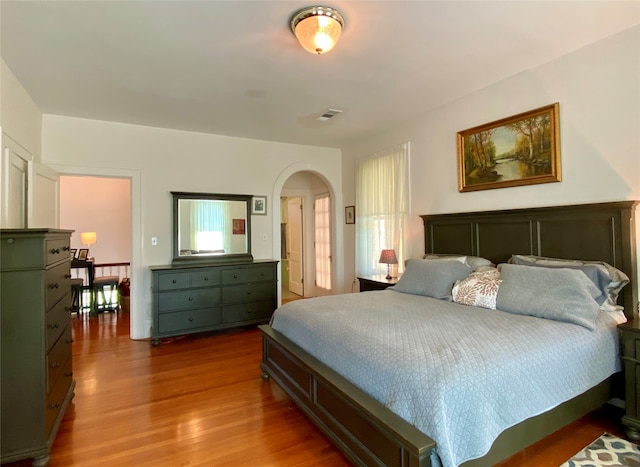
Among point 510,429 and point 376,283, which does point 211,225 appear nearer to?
point 376,283

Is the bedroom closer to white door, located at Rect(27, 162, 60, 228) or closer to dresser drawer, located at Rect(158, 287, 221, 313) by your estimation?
white door, located at Rect(27, 162, 60, 228)

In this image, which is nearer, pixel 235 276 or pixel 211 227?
pixel 235 276

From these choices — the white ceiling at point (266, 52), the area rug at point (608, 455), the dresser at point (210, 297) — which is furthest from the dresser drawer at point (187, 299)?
the area rug at point (608, 455)

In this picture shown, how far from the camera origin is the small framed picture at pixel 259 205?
504 centimetres

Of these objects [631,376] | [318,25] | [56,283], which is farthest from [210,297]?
[631,376]

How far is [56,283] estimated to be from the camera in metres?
2.23

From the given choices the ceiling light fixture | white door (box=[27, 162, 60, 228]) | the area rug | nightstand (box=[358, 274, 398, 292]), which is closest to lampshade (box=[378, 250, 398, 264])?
nightstand (box=[358, 274, 398, 292])

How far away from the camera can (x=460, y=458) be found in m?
1.41

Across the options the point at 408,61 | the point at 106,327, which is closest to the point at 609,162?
the point at 408,61

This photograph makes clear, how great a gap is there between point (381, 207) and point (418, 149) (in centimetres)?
92

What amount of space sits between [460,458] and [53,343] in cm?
A: 242

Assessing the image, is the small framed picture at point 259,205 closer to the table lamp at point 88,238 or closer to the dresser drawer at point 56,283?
the dresser drawer at point 56,283

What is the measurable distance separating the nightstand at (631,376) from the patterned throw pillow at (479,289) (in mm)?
748

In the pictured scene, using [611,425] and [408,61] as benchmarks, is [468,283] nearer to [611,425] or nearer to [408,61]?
[611,425]
